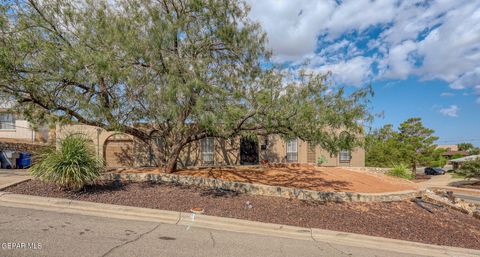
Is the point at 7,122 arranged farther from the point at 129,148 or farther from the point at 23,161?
the point at 129,148

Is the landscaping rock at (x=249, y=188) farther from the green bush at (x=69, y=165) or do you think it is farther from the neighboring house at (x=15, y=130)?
the neighboring house at (x=15, y=130)

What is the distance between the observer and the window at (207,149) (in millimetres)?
16812

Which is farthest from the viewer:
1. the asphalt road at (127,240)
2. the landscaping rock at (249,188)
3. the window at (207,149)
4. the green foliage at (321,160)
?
the green foliage at (321,160)

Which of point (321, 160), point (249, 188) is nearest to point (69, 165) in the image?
point (249, 188)

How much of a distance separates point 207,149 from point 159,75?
1023 centimetres

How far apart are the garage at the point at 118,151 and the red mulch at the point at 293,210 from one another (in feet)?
28.8

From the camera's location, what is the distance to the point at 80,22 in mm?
7754

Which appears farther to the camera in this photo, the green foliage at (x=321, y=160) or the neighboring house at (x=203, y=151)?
the green foliage at (x=321, y=160)

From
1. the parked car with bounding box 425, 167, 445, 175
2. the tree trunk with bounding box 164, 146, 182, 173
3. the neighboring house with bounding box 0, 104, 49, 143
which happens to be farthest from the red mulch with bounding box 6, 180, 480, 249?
the parked car with bounding box 425, 167, 445, 175

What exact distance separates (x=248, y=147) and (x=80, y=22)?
40.6ft

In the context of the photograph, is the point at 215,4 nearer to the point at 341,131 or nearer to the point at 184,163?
the point at 341,131

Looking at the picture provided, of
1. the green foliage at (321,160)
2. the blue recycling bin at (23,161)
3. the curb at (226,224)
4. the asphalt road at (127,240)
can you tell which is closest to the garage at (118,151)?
the blue recycling bin at (23,161)

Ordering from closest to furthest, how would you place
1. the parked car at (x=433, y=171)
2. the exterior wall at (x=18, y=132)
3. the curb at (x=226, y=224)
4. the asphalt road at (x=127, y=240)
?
the asphalt road at (x=127, y=240)
the curb at (x=226, y=224)
the exterior wall at (x=18, y=132)
the parked car at (x=433, y=171)

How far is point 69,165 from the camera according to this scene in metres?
6.82
